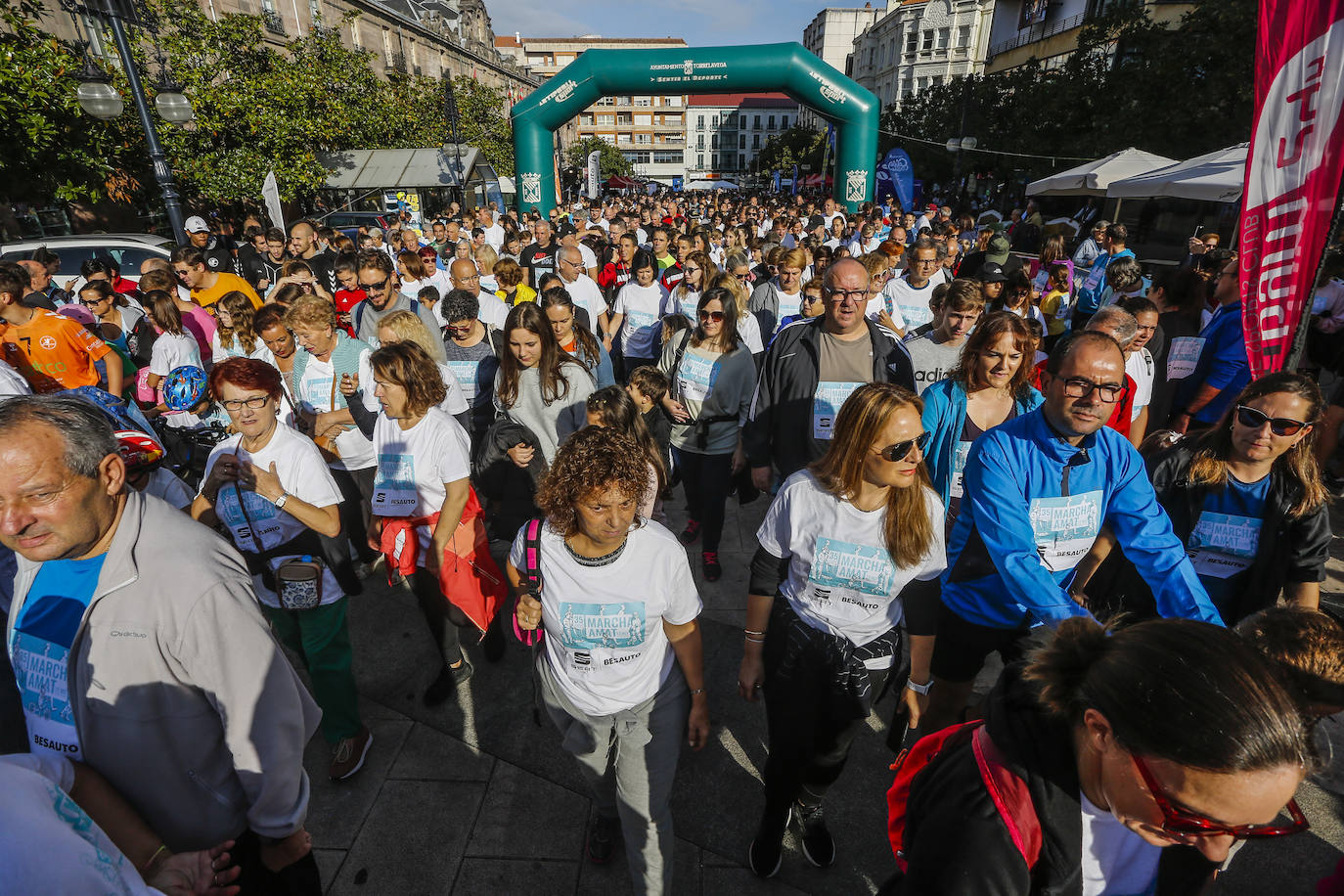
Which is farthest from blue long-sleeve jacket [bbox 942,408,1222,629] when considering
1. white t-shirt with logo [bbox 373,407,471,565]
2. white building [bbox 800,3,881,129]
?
white building [bbox 800,3,881,129]

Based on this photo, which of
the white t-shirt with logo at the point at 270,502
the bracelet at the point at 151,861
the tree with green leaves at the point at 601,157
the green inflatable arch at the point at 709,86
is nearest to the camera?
the bracelet at the point at 151,861

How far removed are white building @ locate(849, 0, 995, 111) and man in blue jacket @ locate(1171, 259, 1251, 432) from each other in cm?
5610

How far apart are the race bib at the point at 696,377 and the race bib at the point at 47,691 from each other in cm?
319

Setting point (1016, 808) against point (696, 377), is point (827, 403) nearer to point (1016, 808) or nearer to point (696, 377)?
point (696, 377)

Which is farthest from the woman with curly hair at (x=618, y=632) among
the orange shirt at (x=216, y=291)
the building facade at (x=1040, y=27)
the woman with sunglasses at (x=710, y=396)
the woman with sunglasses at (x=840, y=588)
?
the building facade at (x=1040, y=27)

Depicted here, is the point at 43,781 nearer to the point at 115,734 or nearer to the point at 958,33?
the point at 115,734

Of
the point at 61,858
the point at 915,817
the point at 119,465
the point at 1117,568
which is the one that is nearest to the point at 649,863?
the point at 915,817

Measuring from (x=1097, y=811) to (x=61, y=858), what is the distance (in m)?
1.81

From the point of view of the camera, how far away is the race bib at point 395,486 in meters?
3.13

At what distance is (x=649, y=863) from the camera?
218 centimetres

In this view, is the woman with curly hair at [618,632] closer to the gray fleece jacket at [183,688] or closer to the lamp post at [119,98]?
the gray fleece jacket at [183,688]

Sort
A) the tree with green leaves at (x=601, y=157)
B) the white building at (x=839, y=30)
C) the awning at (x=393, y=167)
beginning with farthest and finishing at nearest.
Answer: the white building at (x=839, y=30) → the tree with green leaves at (x=601, y=157) → the awning at (x=393, y=167)

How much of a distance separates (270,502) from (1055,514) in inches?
124

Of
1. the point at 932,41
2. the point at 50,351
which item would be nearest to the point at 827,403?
the point at 50,351
